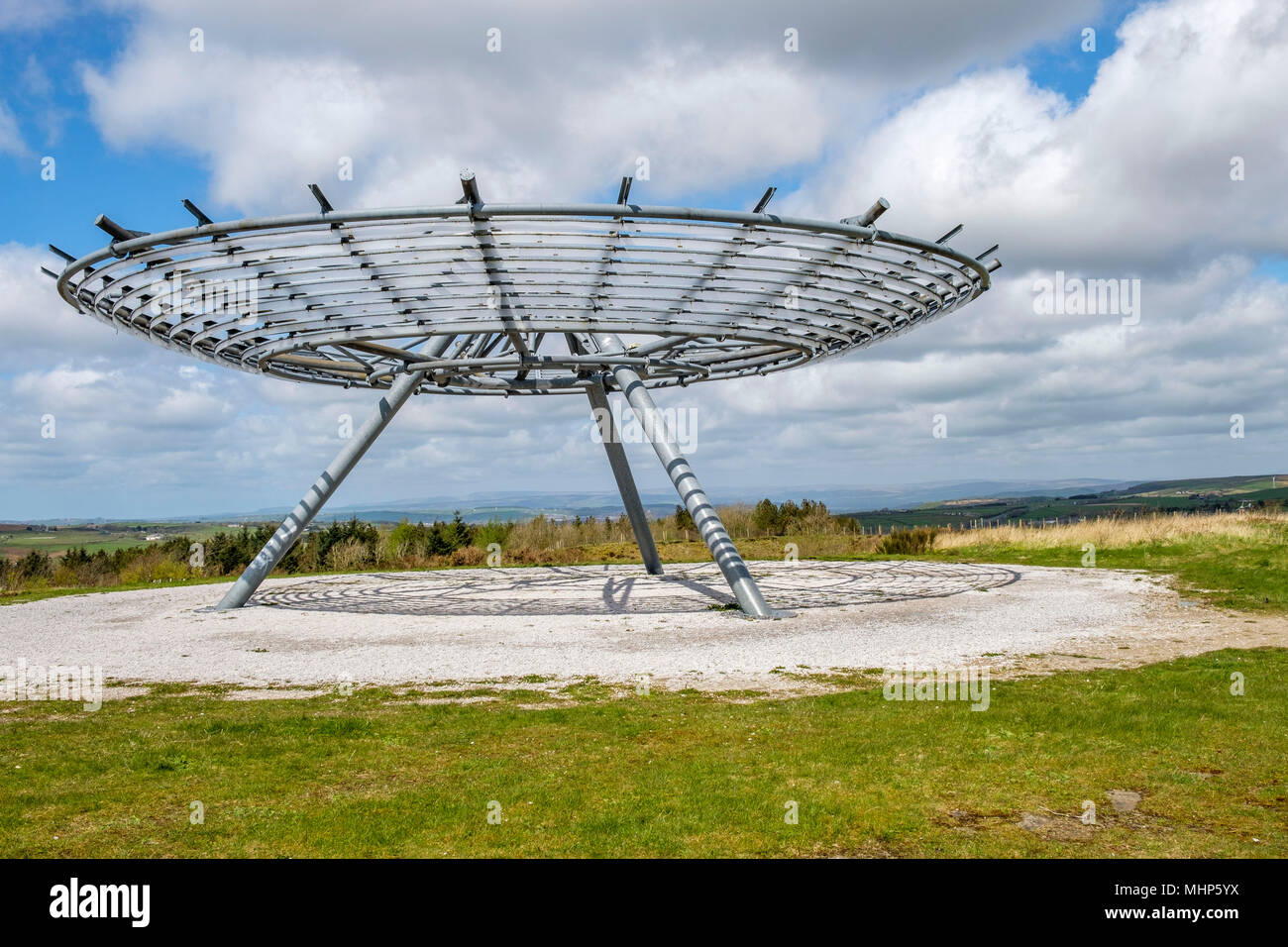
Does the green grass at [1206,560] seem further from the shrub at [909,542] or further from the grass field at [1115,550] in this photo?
the shrub at [909,542]

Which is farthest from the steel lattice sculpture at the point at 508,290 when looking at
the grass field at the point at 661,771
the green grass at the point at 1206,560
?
the green grass at the point at 1206,560

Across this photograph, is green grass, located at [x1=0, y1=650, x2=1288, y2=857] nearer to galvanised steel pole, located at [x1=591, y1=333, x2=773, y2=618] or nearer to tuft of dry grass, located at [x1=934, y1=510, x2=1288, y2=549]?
galvanised steel pole, located at [x1=591, y1=333, x2=773, y2=618]

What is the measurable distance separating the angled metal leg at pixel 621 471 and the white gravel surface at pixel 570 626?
1.07 meters

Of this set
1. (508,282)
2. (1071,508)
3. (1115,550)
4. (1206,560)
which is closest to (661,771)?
(508,282)

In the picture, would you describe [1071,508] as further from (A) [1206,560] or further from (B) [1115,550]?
(A) [1206,560]

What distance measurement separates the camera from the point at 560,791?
7.49 m

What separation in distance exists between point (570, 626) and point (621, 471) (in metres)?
10.2

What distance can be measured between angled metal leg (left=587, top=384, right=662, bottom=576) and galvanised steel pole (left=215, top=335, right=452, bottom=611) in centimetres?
581

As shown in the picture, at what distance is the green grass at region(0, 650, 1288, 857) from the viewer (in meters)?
6.39

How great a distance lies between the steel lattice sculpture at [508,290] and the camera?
13.7 m

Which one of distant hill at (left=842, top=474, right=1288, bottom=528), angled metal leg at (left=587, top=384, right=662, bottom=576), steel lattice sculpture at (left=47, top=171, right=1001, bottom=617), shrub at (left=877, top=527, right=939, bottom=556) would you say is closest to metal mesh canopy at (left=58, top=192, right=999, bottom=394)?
steel lattice sculpture at (left=47, top=171, right=1001, bottom=617)

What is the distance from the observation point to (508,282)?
627 inches

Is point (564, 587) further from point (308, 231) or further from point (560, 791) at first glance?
point (560, 791)

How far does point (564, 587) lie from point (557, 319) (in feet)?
32.6
